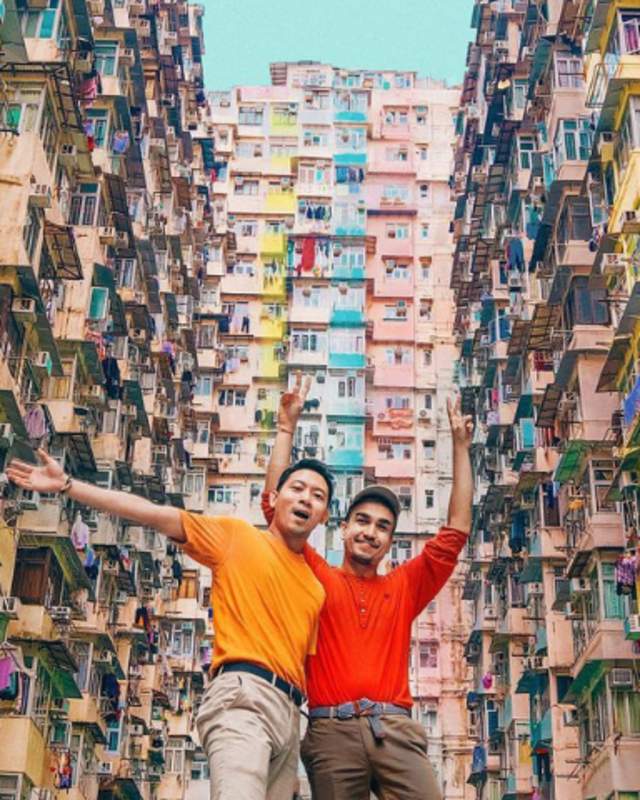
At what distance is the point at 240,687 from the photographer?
6.00m

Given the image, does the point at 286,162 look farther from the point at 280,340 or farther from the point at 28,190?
the point at 28,190

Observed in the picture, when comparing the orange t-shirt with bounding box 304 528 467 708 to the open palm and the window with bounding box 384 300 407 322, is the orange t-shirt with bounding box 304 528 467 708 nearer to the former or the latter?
the open palm

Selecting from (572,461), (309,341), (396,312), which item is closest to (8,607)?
(572,461)

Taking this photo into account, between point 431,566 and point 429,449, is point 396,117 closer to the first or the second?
point 429,449

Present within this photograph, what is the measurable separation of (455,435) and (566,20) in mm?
27259

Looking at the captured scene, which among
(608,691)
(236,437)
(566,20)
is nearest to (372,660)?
(608,691)

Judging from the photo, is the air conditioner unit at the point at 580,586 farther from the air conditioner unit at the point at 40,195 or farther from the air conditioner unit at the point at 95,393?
the air conditioner unit at the point at 40,195

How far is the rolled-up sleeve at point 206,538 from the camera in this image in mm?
6391

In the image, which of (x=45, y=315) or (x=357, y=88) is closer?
(x=45, y=315)

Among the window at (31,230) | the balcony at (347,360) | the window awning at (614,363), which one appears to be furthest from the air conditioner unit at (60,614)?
the balcony at (347,360)

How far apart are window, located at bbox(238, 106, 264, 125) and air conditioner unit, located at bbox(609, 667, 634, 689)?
40038 mm

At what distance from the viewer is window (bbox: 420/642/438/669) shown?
156 ft

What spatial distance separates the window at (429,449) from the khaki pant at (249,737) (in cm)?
4602

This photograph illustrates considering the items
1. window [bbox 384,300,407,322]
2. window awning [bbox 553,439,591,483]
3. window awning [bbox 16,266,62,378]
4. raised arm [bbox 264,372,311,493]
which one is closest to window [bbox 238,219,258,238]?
window [bbox 384,300,407,322]
